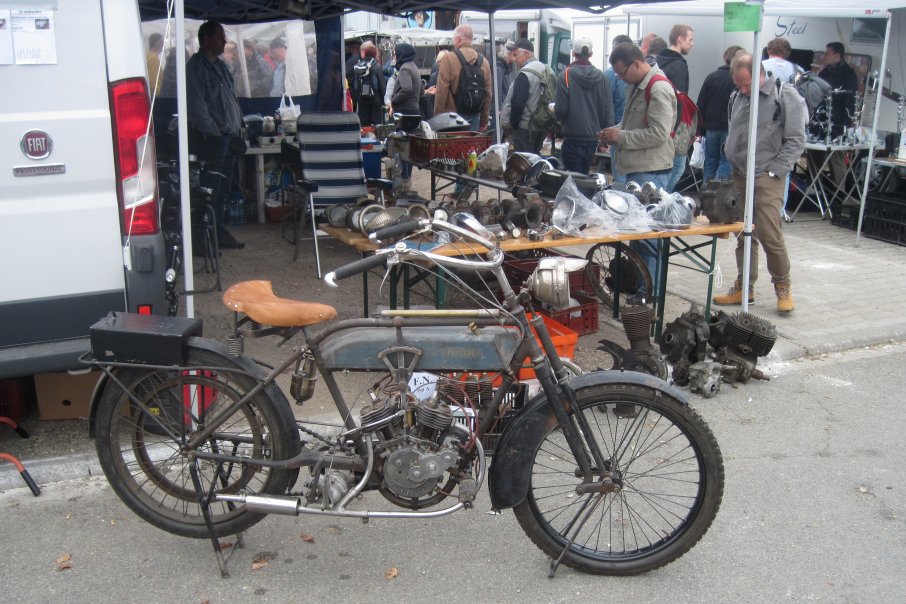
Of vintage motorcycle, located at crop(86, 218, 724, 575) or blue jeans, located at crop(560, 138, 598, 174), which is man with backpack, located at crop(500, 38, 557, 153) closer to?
blue jeans, located at crop(560, 138, 598, 174)

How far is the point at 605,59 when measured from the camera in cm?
1530

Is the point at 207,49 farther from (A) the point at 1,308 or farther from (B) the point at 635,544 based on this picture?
(B) the point at 635,544

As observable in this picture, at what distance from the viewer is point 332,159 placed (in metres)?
8.03

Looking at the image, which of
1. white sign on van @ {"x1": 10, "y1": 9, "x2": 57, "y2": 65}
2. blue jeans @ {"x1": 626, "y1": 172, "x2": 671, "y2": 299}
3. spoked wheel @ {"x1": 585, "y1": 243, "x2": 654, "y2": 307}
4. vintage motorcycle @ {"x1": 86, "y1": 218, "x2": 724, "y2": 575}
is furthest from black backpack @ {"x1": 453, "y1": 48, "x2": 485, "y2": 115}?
vintage motorcycle @ {"x1": 86, "y1": 218, "x2": 724, "y2": 575}

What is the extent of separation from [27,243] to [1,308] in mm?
310

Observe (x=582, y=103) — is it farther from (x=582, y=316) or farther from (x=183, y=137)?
(x=183, y=137)

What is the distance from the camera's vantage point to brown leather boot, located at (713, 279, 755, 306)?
22.9ft

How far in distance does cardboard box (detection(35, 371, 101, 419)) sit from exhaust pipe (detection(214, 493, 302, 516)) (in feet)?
5.39

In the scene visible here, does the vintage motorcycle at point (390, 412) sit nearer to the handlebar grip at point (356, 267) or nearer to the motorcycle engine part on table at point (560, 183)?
the handlebar grip at point (356, 267)

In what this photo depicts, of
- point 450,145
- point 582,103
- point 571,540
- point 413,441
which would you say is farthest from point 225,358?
point 582,103

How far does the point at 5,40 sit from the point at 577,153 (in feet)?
19.6

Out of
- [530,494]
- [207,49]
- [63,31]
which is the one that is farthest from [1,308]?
[207,49]

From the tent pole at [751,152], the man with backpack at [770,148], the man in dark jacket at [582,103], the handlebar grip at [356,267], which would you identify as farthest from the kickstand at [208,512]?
the man in dark jacket at [582,103]

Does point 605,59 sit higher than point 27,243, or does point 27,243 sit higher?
point 605,59
